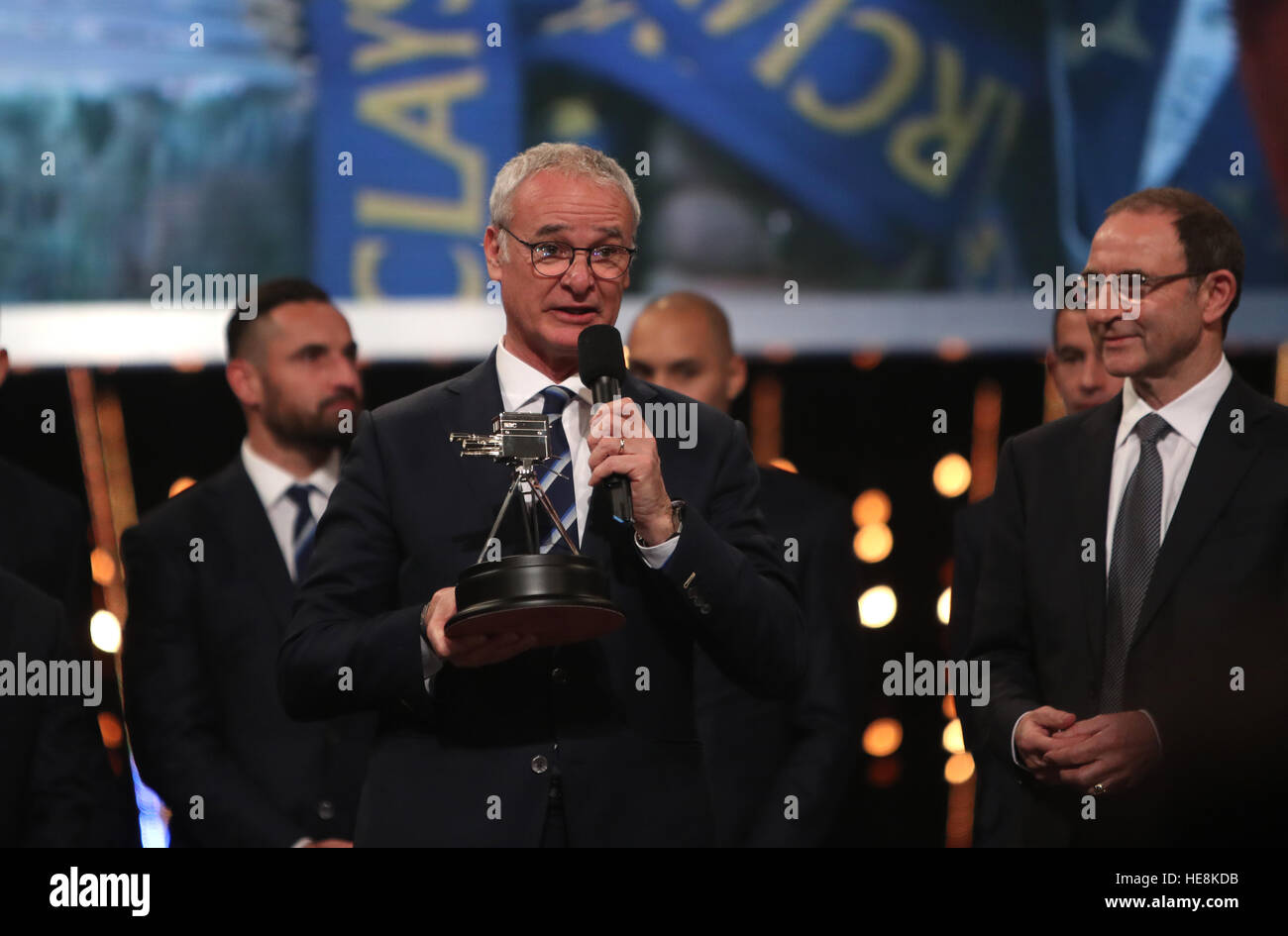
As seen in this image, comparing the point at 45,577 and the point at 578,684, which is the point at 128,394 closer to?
the point at 45,577

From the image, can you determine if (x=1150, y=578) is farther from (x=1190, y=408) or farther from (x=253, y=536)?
(x=253, y=536)

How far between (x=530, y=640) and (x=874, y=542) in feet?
12.0

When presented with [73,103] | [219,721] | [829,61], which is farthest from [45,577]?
[829,61]

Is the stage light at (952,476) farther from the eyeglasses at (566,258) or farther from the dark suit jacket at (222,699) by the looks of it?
the eyeglasses at (566,258)

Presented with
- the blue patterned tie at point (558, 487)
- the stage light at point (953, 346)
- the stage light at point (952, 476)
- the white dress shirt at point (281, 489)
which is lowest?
the blue patterned tie at point (558, 487)

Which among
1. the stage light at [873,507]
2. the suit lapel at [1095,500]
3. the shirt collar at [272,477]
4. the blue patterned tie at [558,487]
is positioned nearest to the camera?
the blue patterned tie at [558,487]

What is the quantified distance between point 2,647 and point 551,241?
4.62 ft

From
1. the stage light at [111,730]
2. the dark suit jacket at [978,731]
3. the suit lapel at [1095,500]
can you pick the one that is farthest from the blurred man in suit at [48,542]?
the suit lapel at [1095,500]

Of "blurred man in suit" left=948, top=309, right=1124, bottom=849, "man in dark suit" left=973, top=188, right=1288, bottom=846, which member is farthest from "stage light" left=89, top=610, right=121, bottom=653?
"man in dark suit" left=973, top=188, right=1288, bottom=846

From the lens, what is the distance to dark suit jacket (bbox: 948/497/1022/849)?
3.30 m

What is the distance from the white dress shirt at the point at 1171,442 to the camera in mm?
3098

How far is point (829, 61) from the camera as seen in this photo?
5359mm

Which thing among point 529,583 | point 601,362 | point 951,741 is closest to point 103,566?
point 951,741

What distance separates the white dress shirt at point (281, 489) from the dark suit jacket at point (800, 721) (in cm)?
102
